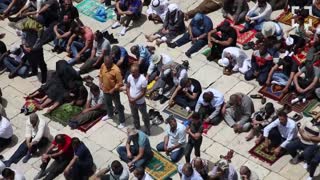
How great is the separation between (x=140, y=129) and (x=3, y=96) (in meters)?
4.01

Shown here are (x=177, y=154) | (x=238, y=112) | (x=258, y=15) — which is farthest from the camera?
(x=258, y=15)

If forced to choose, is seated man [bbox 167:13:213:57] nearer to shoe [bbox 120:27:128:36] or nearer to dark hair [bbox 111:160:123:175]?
shoe [bbox 120:27:128:36]

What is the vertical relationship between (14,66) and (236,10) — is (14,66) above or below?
below

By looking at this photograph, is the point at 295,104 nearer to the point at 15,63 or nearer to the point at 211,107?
the point at 211,107

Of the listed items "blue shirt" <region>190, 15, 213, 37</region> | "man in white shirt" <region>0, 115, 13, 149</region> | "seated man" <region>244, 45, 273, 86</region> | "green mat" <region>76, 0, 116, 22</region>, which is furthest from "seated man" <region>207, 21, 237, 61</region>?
"man in white shirt" <region>0, 115, 13, 149</region>

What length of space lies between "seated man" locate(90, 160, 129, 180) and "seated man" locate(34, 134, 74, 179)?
32.1 inches

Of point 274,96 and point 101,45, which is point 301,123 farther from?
point 101,45

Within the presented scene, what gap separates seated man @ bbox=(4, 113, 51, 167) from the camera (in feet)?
56.3

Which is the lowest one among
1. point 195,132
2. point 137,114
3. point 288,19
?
point 288,19

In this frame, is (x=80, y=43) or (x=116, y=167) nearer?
(x=116, y=167)

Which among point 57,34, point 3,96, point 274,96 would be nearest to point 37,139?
point 3,96

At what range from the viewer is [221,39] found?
1945 centimetres

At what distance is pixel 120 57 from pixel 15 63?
2.97 metres

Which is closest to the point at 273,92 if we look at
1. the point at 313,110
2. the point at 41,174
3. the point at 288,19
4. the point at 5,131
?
the point at 313,110
